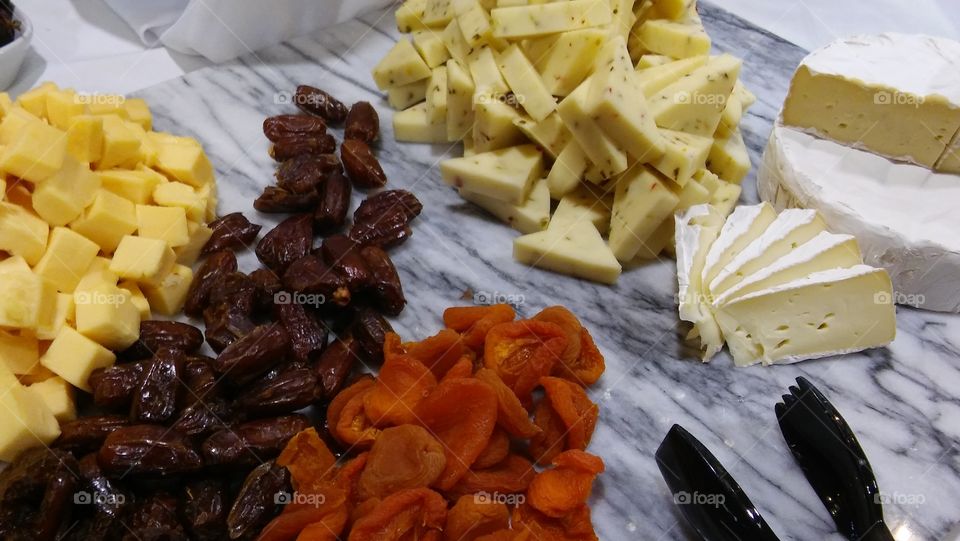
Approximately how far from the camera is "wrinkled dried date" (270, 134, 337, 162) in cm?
230

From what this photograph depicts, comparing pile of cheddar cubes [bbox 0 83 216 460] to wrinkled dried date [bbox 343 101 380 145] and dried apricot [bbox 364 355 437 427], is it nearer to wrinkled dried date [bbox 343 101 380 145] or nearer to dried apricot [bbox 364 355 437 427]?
wrinkled dried date [bbox 343 101 380 145]

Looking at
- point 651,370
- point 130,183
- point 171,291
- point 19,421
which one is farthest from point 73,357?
point 651,370

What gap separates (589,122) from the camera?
6.61 feet

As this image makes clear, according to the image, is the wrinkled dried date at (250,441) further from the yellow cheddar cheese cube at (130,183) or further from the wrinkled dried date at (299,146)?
the wrinkled dried date at (299,146)

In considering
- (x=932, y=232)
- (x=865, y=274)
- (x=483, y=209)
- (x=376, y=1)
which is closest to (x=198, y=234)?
(x=483, y=209)

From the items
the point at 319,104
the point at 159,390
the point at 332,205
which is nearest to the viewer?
the point at 159,390

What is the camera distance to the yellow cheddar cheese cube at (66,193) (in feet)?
5.79

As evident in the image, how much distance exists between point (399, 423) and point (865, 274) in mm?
1136

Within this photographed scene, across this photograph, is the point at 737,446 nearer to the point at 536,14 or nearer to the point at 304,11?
the point at 536,14

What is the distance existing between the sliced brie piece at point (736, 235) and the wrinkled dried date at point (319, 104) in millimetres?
1273

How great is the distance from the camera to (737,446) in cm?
177

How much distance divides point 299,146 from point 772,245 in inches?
54.1

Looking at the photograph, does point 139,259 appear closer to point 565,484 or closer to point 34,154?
point 34,154

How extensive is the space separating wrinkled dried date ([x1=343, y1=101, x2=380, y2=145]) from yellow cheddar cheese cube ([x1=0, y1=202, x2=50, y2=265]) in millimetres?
927
